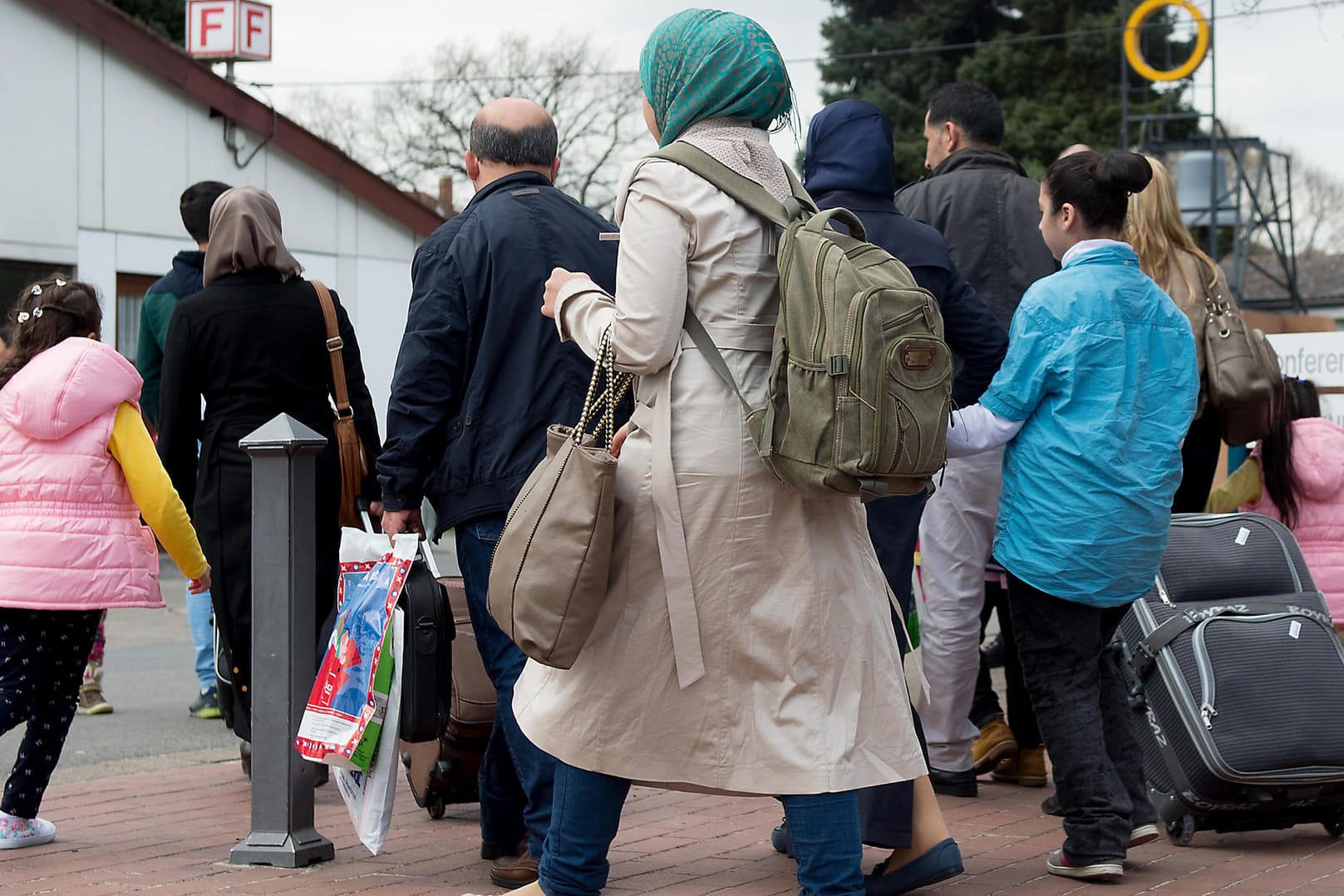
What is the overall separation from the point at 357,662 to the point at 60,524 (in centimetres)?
104

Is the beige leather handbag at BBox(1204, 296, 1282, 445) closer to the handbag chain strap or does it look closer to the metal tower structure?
the handbag chain strap

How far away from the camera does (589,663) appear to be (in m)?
3.40

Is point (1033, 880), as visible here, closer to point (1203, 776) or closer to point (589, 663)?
point (1203, 776)

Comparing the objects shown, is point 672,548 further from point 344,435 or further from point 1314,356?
point 1314,356

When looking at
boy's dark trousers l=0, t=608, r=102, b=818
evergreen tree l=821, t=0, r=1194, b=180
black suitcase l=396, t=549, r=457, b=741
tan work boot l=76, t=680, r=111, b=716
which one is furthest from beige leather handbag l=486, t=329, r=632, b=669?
evergreen tree l=821, t=0, r=1194, b=180

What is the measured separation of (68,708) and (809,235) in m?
2.86

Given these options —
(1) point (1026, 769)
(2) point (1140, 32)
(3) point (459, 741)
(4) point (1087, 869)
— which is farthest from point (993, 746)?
(2) point (1140, 32)

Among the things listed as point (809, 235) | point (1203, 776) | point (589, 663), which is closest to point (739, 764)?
point (589, 663)

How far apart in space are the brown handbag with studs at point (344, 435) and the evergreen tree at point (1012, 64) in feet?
106

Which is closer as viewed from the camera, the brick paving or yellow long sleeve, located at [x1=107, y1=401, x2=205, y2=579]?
the brick paving

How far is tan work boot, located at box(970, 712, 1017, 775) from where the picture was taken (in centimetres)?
571

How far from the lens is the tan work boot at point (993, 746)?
5.71 meters

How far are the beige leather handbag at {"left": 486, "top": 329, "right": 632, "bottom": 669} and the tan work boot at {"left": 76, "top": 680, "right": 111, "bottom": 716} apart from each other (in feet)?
16.2

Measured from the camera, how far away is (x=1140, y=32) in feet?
113
